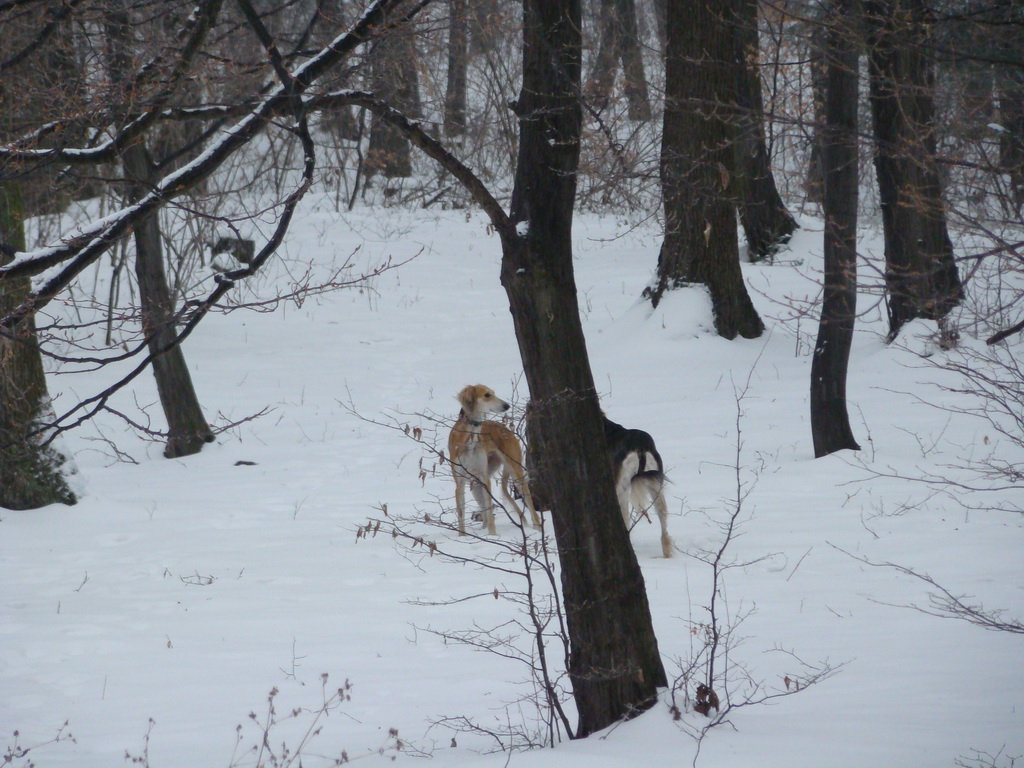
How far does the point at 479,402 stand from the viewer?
8.40m

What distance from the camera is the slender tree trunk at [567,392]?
4129 mm

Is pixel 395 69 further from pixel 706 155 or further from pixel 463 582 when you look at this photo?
pixel 706 155

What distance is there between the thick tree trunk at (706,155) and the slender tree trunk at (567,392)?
803 centimetres

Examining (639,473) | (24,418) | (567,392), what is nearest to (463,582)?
(639,473)

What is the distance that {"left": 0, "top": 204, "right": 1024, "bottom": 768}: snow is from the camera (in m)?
4.31

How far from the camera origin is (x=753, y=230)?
17.0 m

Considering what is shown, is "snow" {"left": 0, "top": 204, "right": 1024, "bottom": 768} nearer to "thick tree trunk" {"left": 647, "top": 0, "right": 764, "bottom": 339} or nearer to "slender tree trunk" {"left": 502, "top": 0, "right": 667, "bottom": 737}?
"slender tree trunk" {"left": 502, "top": 0, "right": 667, "bottom": 737}

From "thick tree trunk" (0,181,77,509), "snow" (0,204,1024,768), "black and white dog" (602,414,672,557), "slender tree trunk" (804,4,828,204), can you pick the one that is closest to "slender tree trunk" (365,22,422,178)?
"snow" (0,204,1024,768)

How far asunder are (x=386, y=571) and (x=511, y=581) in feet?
3.38

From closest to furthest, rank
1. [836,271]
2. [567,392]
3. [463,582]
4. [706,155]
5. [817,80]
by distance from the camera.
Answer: [567,392], [463,582], [836,271], [706,155], [817,80]

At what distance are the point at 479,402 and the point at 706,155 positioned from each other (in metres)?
5.85

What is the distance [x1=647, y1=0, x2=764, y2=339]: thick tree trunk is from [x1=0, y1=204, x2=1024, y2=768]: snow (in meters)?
0.40

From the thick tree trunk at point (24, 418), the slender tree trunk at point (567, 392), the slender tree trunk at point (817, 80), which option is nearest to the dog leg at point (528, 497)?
the slender tree trunk at point (567, 392)

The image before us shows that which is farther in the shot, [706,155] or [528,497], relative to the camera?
[706,155]
